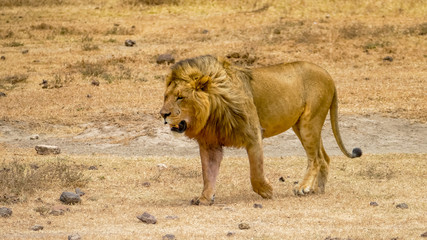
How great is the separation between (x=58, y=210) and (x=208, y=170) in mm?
1434

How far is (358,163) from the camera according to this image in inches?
373

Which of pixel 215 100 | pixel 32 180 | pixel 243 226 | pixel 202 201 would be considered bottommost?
pixel 32 180

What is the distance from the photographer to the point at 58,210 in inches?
239

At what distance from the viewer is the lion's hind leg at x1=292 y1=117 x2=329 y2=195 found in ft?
24.2

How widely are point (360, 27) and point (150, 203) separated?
565 inches

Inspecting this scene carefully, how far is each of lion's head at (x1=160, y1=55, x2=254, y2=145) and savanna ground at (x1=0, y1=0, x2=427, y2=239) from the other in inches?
26.2

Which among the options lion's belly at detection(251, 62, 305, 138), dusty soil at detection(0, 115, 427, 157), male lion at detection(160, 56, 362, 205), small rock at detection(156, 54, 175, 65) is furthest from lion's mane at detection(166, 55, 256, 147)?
small rock at detection(156, 54, 175, 65)

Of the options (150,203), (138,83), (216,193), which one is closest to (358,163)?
(216,193)

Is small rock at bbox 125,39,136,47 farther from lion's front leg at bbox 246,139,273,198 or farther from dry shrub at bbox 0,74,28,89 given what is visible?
lion's front leg at bbox 246,139,273,198

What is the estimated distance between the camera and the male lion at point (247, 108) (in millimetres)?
6426

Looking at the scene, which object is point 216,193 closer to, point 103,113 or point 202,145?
point 202,145

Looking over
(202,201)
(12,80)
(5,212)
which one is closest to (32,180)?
(5,212)

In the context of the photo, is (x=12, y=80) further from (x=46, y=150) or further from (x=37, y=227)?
(x=37, y=227)

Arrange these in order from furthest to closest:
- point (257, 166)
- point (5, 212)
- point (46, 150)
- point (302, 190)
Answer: point (46, 150) → point (302, 190) → point (257, 166) → point (5, 212)
